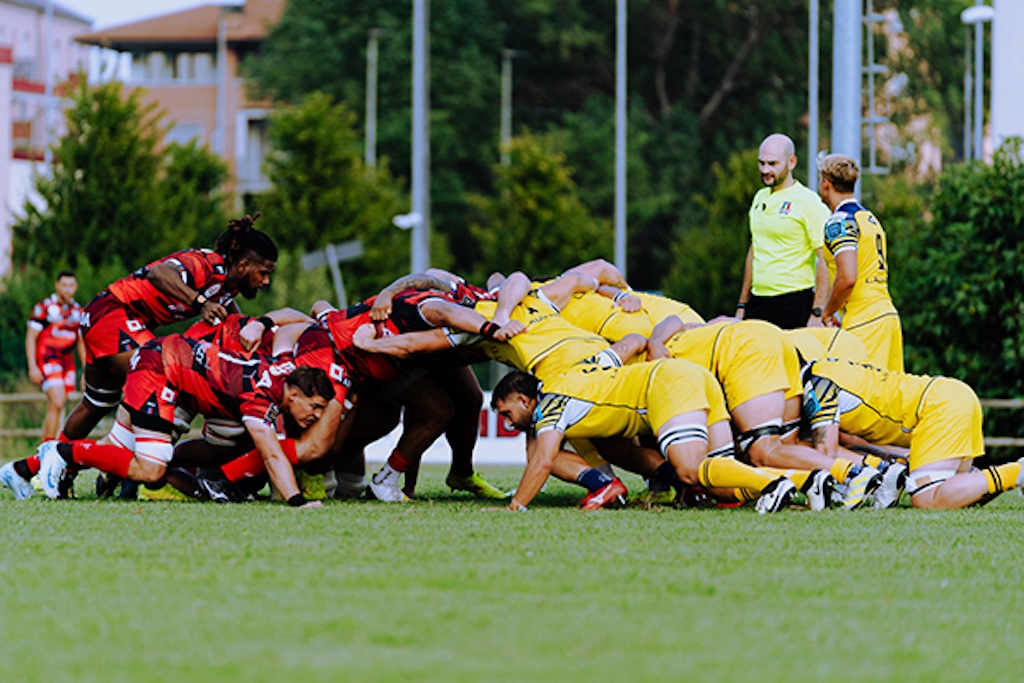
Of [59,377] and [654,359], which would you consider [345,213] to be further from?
[654,359]

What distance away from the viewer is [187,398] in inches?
400

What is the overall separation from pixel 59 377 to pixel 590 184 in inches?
1468

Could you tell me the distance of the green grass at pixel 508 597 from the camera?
4918mm

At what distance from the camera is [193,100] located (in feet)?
237

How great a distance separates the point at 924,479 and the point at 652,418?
174cm

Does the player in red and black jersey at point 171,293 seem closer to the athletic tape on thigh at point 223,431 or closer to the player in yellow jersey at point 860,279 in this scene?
the athletic tape on thigh at point 223,431

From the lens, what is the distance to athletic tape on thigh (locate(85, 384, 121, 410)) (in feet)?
37.3

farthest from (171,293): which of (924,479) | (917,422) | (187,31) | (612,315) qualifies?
(187,31)

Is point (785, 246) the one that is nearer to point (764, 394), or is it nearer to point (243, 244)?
point (764, 394)

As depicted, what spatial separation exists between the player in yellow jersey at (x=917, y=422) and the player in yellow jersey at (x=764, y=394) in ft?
0.56

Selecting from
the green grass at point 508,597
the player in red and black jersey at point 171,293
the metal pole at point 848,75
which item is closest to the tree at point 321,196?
the metal pole at point 848,75

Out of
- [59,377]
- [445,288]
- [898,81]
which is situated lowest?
[59,377]

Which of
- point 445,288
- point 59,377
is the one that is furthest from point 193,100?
point 445,288

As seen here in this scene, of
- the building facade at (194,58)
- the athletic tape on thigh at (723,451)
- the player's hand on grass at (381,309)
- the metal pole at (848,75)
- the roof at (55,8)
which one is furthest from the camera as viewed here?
the roof at (55,8)
